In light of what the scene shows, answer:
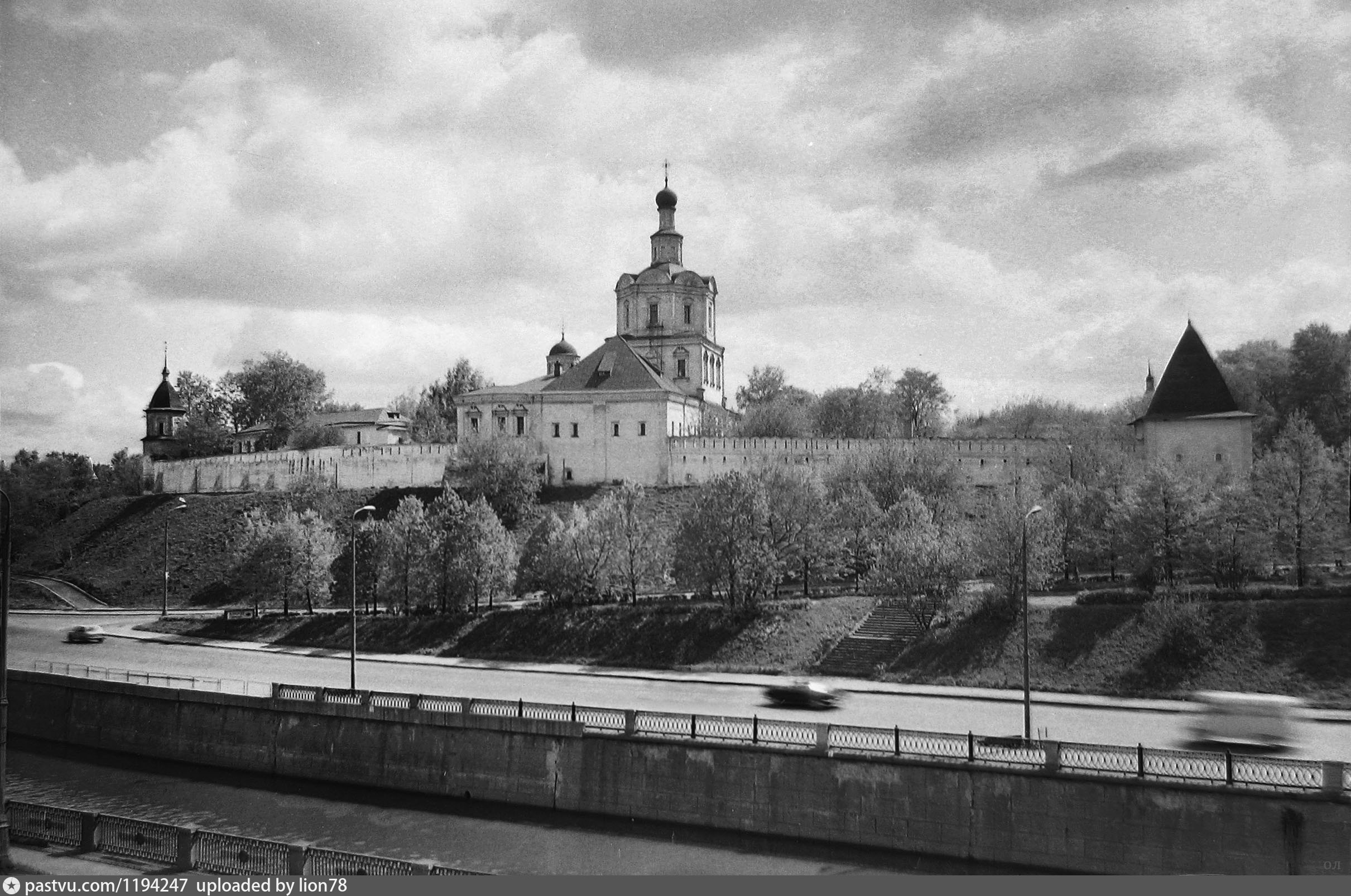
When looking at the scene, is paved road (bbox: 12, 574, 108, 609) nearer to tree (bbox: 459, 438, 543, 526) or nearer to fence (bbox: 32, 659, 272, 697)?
fence (bbox: 32, 659, 272, 697)

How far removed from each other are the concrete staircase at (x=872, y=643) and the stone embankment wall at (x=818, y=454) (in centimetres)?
2364

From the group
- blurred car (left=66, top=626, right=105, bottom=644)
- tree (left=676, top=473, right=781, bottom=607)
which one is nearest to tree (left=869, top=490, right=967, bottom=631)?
tree (left=676, top=473, right=781, bottom=607)

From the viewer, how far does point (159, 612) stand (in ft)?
166

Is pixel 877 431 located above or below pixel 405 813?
above

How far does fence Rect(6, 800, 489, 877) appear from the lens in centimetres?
1591

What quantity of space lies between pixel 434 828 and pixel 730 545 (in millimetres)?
17772

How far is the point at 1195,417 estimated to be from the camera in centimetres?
5297

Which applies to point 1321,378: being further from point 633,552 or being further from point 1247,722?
point 1247,722

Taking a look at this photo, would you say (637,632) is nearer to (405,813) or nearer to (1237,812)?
(405,813)

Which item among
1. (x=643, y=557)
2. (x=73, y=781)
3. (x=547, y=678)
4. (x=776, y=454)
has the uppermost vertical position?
(x=776, y=454)

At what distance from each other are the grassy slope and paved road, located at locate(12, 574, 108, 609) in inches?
1570

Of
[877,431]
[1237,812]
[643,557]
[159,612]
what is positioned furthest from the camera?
[877,431]

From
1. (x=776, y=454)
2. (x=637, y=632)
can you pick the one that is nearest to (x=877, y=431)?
(x=776, y=454)

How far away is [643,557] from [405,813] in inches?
776
